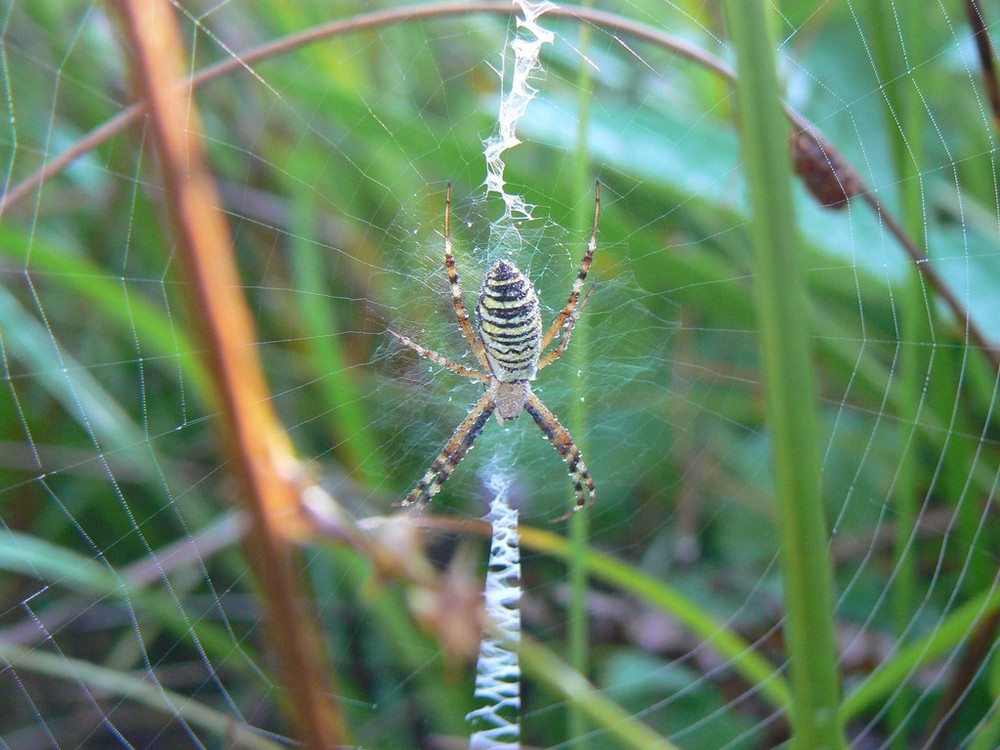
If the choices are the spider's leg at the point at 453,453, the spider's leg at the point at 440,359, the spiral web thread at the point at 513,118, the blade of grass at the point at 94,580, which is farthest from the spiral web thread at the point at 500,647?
the spiral web thread at the point at 513,118

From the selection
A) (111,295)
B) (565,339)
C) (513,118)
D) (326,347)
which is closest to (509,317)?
(565,339)

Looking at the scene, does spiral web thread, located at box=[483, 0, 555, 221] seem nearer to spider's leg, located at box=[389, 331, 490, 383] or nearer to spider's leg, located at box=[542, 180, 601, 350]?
spider's leg, located at box=[542, 180, 601, 350]

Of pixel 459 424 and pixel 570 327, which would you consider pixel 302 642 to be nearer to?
pixel 570 327

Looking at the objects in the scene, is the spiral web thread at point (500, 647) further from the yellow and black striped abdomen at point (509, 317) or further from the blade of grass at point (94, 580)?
the blade of grass at point (94, 580)

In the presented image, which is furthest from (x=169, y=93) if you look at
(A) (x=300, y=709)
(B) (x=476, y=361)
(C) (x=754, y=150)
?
(B) (x=476, y=361)

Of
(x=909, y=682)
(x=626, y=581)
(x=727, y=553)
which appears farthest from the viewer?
(x=727, y=553)

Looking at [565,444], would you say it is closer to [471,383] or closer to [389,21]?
[471,383]
